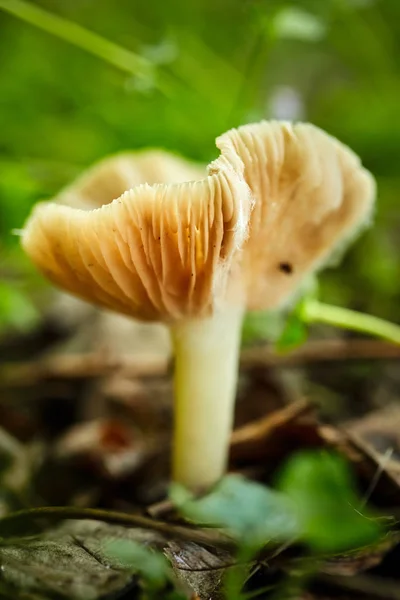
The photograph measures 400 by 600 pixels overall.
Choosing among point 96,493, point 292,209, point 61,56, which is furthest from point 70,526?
point 61,56

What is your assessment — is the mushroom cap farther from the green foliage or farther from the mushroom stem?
the green foliage

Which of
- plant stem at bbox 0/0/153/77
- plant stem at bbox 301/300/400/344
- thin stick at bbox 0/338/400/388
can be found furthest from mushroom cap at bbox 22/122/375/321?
thin stick at bbox 0/338/400/388

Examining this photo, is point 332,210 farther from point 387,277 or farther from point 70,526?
point 387,277

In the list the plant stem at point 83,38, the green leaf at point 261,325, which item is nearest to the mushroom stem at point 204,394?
the green leaf at point 261,325

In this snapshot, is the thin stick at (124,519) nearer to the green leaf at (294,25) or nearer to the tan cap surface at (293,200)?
the tan cap surface at (293,200)

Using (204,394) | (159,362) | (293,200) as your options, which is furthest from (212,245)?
(159,362)

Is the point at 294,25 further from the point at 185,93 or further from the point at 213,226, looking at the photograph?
the point at 213,226

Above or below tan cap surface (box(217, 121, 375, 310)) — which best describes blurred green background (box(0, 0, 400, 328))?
above
